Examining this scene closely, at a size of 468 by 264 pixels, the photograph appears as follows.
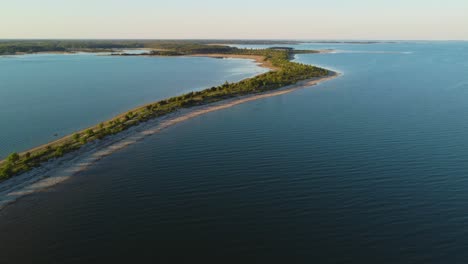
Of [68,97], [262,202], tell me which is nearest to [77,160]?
[262,202]

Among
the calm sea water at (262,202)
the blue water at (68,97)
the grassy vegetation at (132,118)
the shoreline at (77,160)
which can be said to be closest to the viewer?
the calm sea water at (262,202)

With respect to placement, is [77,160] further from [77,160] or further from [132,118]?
[132,118]

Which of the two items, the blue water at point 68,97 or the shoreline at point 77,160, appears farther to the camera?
the blue water at point 68,97

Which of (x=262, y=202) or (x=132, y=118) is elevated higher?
(x=132, y=118)

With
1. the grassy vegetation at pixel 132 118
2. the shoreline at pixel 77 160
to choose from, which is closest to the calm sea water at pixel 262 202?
the shoreline at pixel 77 160

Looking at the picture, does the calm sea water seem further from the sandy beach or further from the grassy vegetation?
the grassy vegetation

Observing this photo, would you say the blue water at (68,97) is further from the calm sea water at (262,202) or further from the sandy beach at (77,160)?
the calm sea water at (262,202)

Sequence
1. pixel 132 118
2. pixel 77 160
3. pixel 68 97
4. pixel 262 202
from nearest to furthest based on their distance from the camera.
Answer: pixel 262 202
pixel 77 160
pixel 132 118
pixel 68 97
